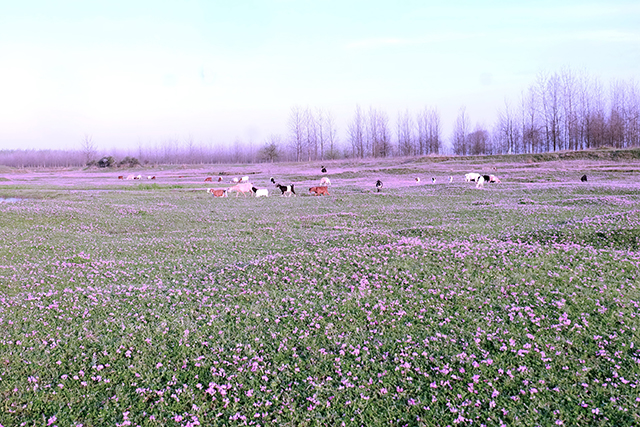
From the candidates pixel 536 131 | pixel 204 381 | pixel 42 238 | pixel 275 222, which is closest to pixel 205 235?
pixel 275 222

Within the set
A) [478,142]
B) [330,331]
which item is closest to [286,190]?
[330,331]

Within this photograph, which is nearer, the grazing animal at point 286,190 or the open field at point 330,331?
the open field at point 330,331

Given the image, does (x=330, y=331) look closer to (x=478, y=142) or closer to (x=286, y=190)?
(x=286, y=190)

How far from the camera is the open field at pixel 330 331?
214 inches

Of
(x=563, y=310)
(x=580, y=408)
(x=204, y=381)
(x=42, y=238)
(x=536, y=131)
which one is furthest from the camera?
(x=536, y=131)

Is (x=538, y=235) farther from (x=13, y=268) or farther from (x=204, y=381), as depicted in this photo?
(x=13, y=268)

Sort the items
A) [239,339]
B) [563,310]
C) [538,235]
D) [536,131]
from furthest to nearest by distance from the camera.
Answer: [536,131]
[538,235]
[563,310]
[239,339]

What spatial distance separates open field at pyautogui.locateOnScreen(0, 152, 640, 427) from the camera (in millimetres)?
5426

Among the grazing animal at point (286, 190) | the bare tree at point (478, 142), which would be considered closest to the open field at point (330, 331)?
the grazing animal at point (286, 190)

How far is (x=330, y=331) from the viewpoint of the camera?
757 cm

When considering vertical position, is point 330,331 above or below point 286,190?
below

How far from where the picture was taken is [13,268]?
1252 cm

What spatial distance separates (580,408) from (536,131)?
10773 cm

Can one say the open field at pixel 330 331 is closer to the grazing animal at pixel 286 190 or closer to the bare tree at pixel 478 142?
the grazing animal at pixel 286 190
